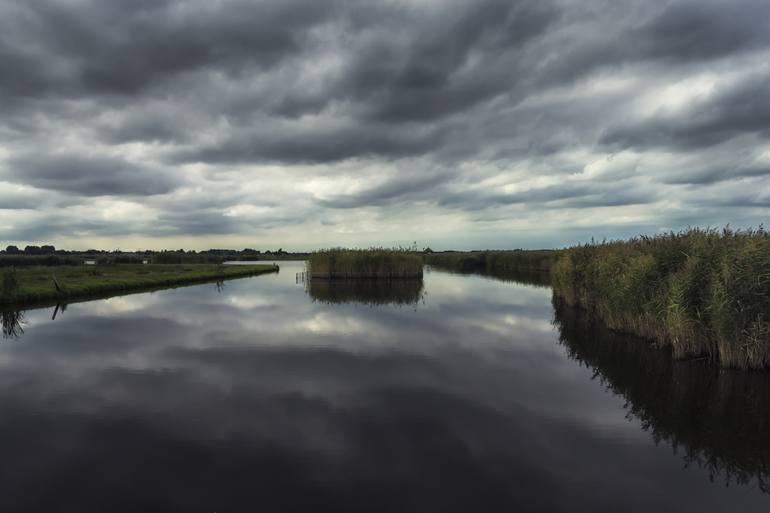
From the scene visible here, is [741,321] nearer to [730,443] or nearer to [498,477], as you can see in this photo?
[730,443]

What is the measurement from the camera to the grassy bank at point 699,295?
11680 mm

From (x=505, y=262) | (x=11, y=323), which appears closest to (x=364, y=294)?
(x=11, y=323)

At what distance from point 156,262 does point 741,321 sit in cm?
8051

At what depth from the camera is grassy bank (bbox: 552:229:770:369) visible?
11680 millimetres

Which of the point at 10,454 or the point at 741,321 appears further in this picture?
the point at 741,321

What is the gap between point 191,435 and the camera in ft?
25.8

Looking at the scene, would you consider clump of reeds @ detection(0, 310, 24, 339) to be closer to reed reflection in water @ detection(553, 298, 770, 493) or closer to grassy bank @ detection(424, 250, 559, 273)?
reed reflection in water @ detection(553, 298, 770, 493)

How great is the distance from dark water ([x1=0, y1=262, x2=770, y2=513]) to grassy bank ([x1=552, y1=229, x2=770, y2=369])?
863 millimetres

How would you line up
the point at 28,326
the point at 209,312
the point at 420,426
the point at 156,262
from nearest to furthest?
the point at 420,426, the point at 28,326, the point at 209,312, the point at 156,262

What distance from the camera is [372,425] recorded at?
8.39 meters

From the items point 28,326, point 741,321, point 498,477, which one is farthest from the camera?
point 28,326

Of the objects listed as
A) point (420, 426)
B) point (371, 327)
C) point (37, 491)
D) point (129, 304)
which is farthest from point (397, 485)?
point (129, 304)

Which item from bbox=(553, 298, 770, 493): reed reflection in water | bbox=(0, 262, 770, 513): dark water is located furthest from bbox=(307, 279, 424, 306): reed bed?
bbox=(553, 298, 770, 493): reed reflection in water

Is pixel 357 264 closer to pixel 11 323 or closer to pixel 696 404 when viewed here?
pixel 11 323
